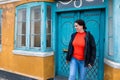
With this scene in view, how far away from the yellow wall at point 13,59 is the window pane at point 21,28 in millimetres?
262

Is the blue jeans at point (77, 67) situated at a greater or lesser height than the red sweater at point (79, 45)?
lesser

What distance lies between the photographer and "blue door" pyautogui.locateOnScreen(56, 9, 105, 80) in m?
6.23

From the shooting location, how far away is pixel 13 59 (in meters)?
8.06

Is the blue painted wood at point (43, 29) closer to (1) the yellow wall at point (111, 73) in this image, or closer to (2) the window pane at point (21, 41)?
(2) the window pane at point (21, 41)

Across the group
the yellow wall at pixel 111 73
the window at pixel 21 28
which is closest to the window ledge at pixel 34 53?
the window at pixel 21 28

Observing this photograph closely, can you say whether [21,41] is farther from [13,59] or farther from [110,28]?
[110,28]

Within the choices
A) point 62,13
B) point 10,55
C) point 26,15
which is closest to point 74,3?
point 62,13

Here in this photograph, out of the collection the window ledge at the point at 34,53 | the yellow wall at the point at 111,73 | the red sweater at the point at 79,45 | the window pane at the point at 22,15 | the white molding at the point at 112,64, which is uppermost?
the window pane at the point at 22,15

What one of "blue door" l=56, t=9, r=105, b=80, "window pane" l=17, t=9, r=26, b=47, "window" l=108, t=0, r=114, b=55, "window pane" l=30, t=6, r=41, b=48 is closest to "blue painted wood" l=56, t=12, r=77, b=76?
"blue door" l=56, t=9, r=105, b=80

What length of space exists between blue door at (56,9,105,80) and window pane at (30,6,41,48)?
0.61 meters

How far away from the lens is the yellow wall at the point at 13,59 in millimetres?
7039

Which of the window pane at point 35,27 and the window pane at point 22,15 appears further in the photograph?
the window pane at point 22,15

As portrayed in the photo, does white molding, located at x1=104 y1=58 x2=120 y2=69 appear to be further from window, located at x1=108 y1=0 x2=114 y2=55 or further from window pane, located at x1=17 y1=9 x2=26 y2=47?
window pane, located at x1=17 y1=9 x2=26 y2=47

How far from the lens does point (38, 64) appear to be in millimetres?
7109
